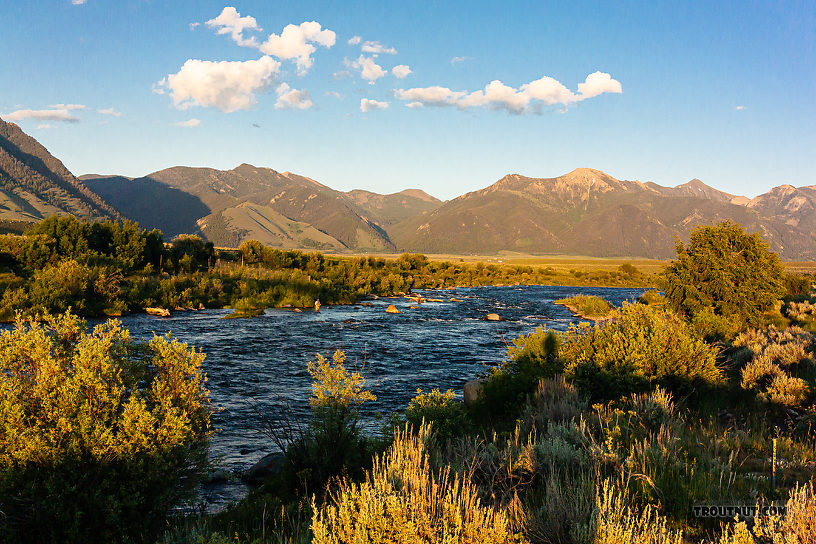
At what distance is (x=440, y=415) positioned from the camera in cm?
925

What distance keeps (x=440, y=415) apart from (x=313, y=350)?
1554cm

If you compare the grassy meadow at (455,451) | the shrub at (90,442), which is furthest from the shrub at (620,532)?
the shrub at (90,442)

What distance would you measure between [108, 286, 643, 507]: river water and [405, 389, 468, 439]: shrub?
233 cm

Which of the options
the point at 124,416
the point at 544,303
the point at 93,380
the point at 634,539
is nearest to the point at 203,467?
the point at 124,416

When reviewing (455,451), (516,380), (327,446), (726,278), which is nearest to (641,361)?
(516,380)

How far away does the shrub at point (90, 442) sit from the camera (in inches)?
198

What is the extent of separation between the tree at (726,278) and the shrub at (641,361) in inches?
365

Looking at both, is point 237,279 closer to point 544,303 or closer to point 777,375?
point 544,303

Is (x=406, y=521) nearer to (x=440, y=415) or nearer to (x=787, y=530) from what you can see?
(x=787, y=530)

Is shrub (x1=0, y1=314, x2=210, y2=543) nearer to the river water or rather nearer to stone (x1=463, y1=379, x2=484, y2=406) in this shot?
the river water

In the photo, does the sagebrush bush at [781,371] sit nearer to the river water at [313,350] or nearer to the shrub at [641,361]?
the shrub at [641,361]

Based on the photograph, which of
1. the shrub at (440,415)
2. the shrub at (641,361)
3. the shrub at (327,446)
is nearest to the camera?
the shrub at (327,446)

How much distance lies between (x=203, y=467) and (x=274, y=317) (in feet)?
97.1

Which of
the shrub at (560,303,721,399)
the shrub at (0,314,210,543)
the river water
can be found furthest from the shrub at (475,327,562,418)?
the shrub at (0,314,210,543)
